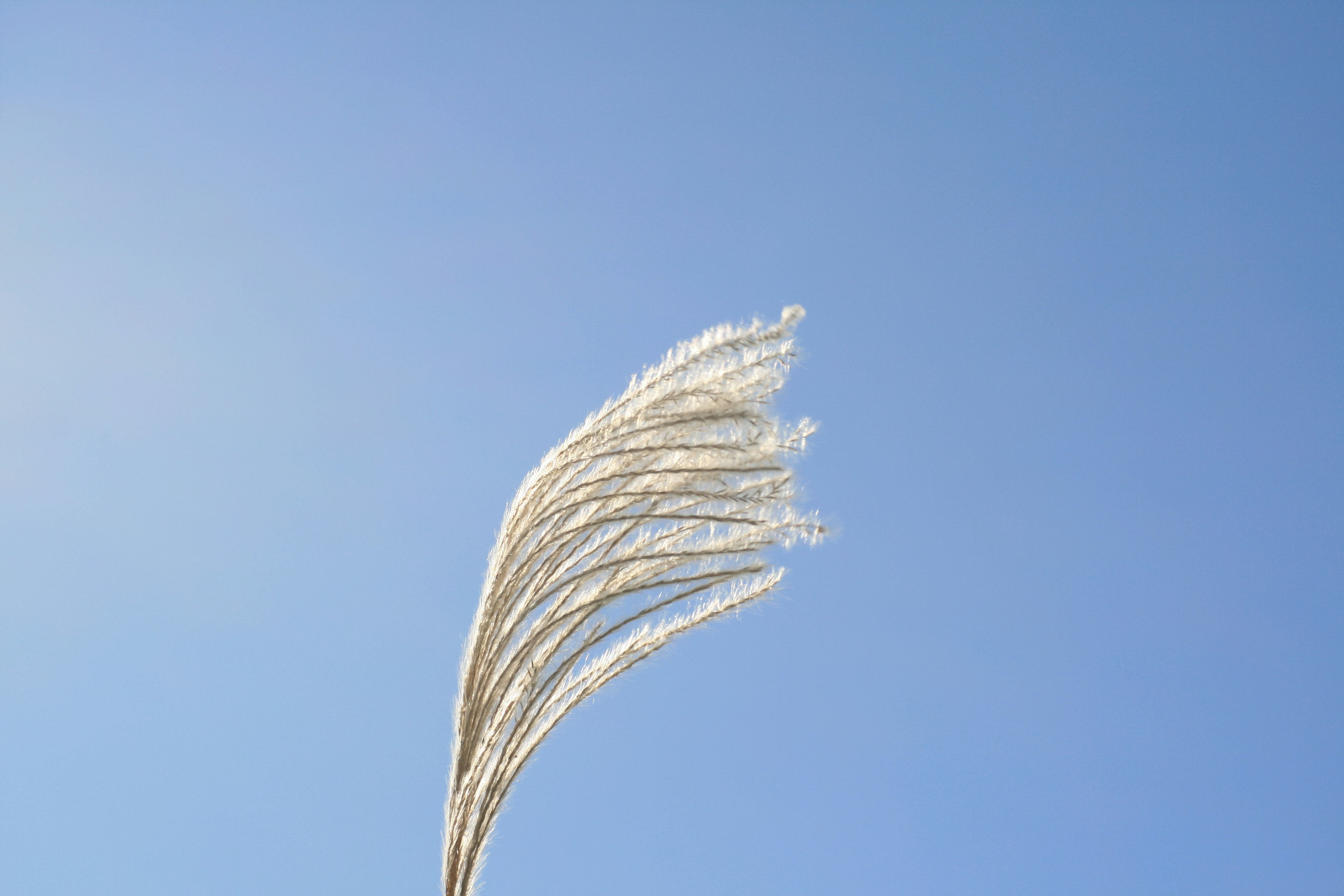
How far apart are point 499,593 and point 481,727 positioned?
0.27 metres

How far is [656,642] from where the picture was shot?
197 centimetres

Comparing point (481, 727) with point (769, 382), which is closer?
point (481, 727)

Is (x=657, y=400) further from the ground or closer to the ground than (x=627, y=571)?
further from the ground

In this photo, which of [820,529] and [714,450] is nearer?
[714,450]

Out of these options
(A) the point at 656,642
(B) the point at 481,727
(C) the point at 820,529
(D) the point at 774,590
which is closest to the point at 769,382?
(C) the point at 820,529

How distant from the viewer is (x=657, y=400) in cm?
183

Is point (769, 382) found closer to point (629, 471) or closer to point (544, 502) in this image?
point (629, 471)

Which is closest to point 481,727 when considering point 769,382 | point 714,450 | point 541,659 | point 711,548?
point 541,659

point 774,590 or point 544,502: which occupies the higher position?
point 544,502

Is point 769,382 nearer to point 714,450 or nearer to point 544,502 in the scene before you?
point 714,450

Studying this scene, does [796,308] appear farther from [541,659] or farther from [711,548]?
[541,659]

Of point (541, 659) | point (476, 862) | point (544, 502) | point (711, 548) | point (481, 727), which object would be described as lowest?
point (476, 862)

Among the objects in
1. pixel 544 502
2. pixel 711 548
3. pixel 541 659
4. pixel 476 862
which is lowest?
pixel 476 862

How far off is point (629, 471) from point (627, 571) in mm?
252
